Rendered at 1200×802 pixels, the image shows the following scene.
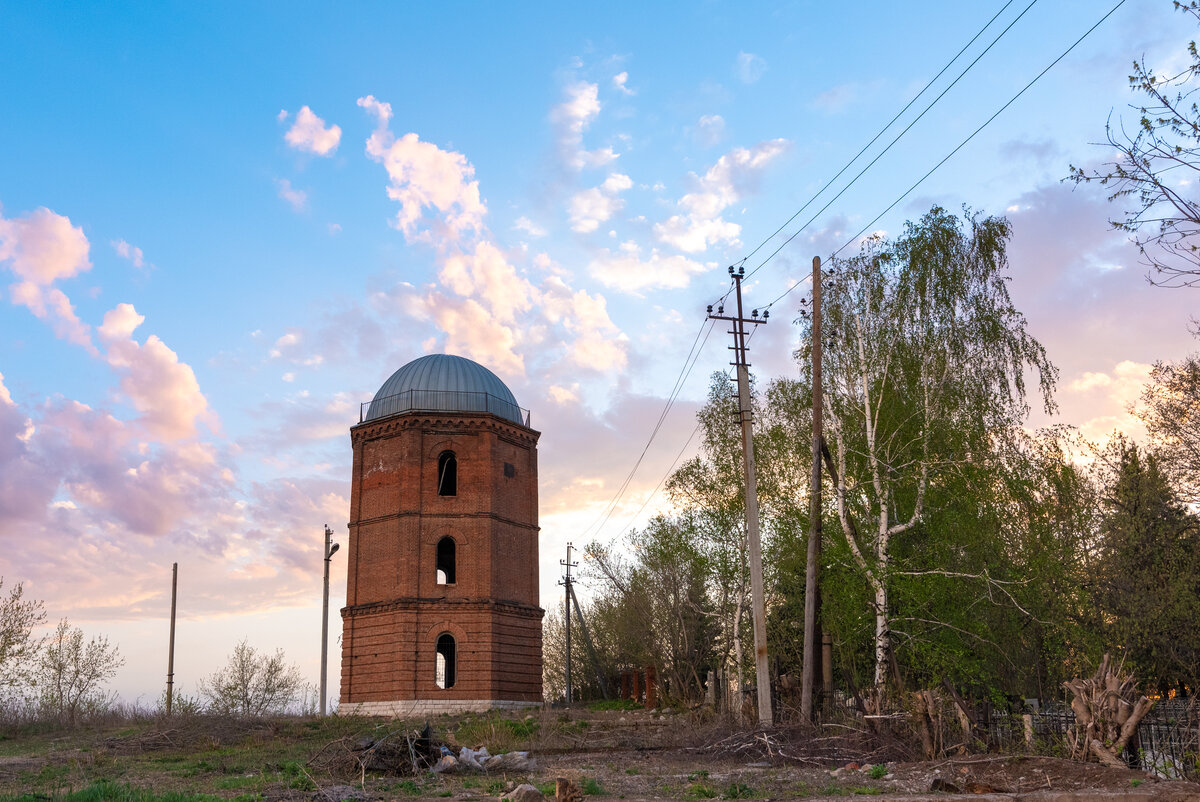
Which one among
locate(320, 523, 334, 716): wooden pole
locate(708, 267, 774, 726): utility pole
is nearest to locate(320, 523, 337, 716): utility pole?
locate(320, 523, 334, 716): wooden pole

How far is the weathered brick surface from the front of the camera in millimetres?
31219

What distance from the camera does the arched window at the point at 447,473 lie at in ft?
113

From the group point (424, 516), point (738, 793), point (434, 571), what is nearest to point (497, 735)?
point (738, 793)

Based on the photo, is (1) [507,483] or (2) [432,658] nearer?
(2) [432,658]

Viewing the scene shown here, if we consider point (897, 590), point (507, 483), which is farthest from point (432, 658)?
point (897, 590)

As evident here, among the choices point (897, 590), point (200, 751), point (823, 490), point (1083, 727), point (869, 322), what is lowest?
point (200, 751)

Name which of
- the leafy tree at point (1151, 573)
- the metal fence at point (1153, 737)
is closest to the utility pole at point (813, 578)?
the metal fence at point (1153, 737)

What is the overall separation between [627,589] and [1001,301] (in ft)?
64.7

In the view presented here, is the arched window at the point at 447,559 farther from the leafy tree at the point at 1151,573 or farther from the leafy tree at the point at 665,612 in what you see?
the leafy tree at the point at 1151,573

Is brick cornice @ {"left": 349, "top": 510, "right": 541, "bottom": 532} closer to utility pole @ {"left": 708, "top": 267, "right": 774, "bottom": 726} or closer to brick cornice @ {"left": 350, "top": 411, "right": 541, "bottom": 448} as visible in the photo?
brick cornice @ {"left": 350, "top": 411, "right": 541, "bottom": 448}

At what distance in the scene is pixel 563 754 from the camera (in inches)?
754

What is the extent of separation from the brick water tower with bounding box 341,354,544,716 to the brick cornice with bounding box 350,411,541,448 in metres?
0.04

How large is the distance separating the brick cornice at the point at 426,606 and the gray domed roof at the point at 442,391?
687 cm

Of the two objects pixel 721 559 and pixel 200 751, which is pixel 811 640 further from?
pixel 200 751
